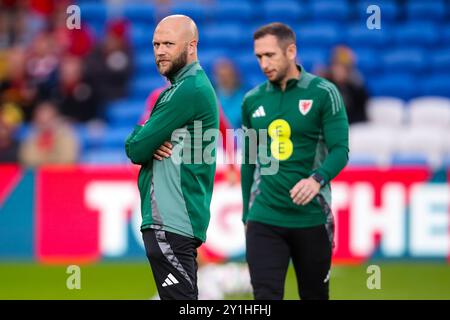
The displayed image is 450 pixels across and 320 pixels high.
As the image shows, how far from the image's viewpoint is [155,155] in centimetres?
573

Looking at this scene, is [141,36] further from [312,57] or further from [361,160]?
[361,160]

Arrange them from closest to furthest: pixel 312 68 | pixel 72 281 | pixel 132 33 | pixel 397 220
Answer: pixel 72 281 → pixel 397 220 → pixel 312 68 → pixel 132 33

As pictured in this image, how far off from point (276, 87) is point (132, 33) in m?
10.1

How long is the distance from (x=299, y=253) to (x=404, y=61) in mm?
9772

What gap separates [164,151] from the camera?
5.71m

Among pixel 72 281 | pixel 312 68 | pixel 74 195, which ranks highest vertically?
pixel 312 68

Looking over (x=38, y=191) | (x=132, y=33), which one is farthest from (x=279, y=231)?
(x=132, y=33)

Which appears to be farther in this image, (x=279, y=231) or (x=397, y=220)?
(x=397, y=220)

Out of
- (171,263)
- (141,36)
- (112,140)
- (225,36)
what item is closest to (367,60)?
(225,36)

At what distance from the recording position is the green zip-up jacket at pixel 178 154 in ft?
18.6

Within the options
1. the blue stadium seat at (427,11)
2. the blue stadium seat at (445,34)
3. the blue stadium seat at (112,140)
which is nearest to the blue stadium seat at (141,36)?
the blue stadium seat at (112,140)

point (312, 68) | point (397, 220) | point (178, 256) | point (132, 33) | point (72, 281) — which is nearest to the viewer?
point (178, 256)

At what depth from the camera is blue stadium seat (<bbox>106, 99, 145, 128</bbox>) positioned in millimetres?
15562

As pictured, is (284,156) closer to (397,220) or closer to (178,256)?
(178,256)
